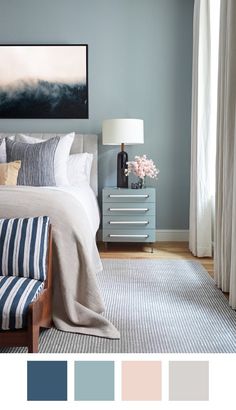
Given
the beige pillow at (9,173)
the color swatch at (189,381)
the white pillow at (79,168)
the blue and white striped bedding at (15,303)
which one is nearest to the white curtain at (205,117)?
the white pillow at (79,168)

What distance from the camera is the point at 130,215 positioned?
4.55m

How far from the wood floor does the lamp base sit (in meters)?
0.63

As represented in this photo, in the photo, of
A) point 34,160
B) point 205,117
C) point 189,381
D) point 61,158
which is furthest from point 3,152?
point 189,381

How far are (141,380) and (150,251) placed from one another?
3.38m

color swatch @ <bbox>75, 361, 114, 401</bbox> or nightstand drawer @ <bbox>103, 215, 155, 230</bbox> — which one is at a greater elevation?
color swatch @ <bbox>75, 361, 114, 401</bbox>

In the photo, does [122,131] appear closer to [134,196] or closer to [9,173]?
[134,196]

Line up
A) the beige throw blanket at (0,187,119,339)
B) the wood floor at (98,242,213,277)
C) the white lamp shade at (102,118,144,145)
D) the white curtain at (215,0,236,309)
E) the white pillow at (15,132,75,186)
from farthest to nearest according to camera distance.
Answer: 1. the white lamp shade at (102,118,144,145)
2. the wood floor at (98,242,213,277)
3. the white pillow at (15,132,75,186)
4. the white curtain at (215,0,236,309)
5. the beige throw blanket at (0,187,119,339)

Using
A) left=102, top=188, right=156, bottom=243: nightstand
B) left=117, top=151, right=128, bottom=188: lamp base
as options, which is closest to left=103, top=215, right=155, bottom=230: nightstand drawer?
left=102, top=188, right=156, bottom=243: nightstand

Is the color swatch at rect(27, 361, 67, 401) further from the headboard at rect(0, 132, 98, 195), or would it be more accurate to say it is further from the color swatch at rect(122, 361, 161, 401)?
the headboard at rect(0, 132, 98, 195)

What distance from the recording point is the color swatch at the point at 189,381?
1.22 metres

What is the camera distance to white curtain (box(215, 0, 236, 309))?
2901 mm

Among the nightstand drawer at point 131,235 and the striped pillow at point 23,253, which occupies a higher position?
the striped pillow at point 23,253

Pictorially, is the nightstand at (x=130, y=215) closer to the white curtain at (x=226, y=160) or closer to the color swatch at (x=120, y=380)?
the white curtain at (x=226, y=160)

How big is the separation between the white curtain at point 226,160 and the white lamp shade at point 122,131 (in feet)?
4.45
